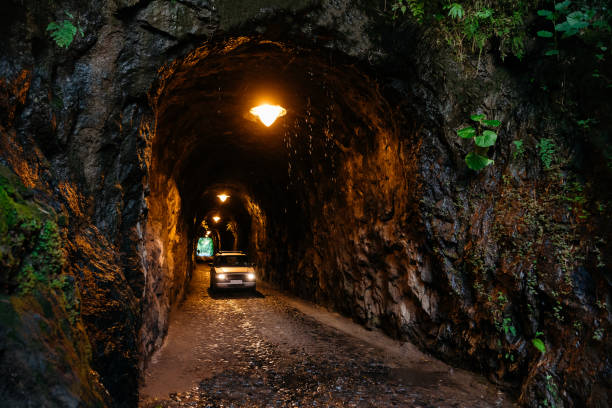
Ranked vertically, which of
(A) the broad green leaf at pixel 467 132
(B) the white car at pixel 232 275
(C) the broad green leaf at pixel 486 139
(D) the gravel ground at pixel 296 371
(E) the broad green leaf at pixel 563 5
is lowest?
(D) the gravel ground at pixel 296 371

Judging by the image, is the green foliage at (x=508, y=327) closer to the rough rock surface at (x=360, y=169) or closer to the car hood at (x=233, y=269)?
the rough rock surface at (x=360, y=169)

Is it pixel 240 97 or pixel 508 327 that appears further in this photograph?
pixel 240 97

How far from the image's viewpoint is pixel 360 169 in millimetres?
9219

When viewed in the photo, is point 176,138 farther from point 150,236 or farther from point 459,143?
point 459,143

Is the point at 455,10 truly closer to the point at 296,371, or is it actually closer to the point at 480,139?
the point at 480,139

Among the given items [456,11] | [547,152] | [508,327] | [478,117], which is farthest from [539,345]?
[456,11]

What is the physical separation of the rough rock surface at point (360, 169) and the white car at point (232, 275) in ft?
16.8

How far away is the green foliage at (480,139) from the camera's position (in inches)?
233

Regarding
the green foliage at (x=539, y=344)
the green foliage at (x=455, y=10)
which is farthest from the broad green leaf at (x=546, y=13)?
the green foliage at (x=539, y=344)

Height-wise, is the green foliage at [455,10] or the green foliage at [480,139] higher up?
the green foliage at [455,10]

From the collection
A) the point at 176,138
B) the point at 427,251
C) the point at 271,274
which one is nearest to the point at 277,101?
the point at 176,138

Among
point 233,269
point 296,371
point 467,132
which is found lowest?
point 296,371

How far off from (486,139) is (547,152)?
91 centimetres

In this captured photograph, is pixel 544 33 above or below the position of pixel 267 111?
above
